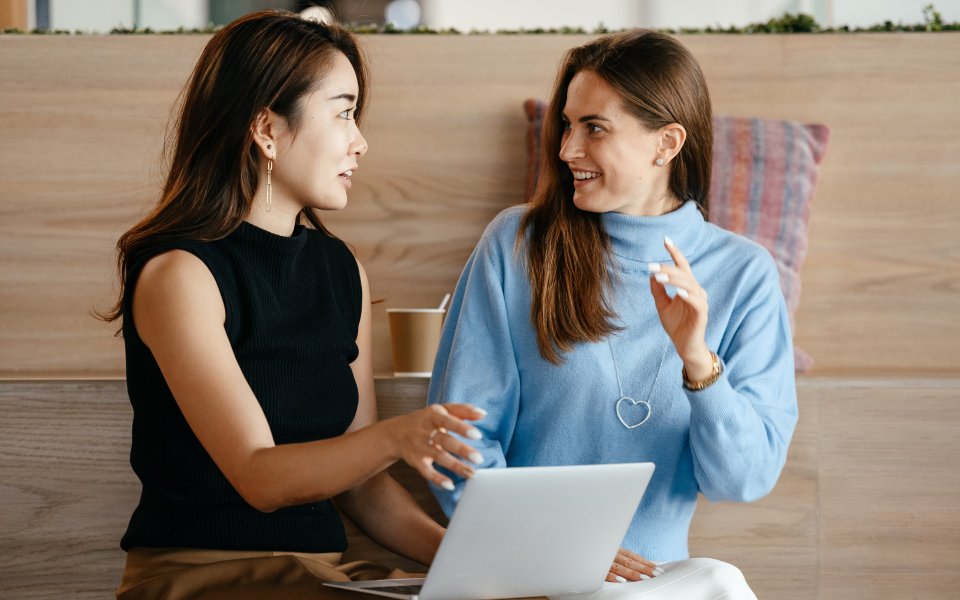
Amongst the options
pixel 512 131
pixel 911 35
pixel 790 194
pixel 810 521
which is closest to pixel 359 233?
pixel 512 131

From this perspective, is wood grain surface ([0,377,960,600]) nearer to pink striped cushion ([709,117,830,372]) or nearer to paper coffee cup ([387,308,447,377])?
paper coffee cup ([387,308,447,377])

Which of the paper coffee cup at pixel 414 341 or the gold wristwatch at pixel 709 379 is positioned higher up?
the gold wristwatch at pixel 709 379

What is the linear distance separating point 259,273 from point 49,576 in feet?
1.90

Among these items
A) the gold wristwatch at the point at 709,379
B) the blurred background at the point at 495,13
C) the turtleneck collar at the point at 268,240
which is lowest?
the gold wristwatch at the point at 709,379

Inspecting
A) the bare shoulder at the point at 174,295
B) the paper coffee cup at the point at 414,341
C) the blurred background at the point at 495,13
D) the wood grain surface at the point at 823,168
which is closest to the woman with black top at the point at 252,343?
the bare shoulder at the point at 174,295

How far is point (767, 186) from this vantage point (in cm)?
174

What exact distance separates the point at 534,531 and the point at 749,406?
43cm

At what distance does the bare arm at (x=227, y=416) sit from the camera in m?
0.96

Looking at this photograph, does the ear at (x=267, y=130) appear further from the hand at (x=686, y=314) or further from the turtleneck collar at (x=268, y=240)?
the hand at (x=686, y=314)

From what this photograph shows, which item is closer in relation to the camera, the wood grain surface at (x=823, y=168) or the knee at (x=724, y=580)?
the knee at (x=724, y=580)

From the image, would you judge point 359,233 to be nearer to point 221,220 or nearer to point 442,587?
point 221,220

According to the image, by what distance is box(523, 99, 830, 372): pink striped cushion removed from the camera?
172cm

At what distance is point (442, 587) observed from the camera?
3.20 feet

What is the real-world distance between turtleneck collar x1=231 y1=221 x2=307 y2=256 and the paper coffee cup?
0.31 meters
